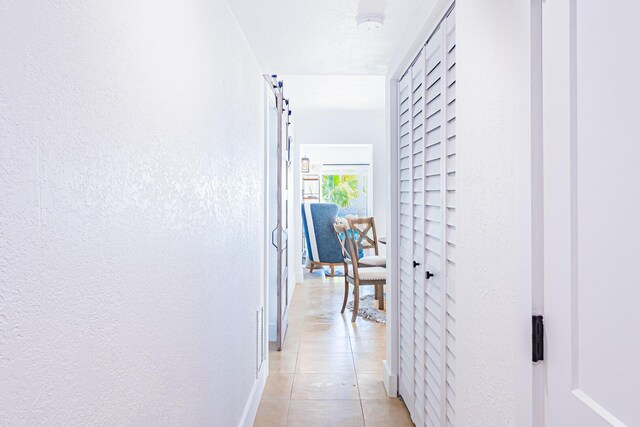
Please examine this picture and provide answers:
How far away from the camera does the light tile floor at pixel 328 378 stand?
279 centimetres

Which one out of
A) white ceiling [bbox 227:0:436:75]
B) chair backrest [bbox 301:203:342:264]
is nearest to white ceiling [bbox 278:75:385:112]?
chair backrest [bbox 301:203:342:264]

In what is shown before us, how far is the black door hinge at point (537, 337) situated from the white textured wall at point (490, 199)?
3 centimetres

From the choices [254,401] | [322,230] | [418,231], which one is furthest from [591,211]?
[322,230]

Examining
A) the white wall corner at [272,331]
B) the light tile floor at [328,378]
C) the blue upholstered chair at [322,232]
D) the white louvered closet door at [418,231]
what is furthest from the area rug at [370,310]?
the white louvered closet door at [418,231]

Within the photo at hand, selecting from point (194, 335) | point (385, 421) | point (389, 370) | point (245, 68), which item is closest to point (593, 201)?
point (194, 335)

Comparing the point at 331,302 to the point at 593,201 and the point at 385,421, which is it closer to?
the point at 385,421

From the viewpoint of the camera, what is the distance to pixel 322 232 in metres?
7.41

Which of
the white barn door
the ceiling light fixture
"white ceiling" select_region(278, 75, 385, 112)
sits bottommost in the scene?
the white barn door

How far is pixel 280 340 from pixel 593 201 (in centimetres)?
344

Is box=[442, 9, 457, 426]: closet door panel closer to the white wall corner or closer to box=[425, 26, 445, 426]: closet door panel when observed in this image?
box=[425, 26, 445, 426]: closet door panel

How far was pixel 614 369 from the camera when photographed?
0.81 metres

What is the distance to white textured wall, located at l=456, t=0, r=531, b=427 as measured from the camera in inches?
45.8

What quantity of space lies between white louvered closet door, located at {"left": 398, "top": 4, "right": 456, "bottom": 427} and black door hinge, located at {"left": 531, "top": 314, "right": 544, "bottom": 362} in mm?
784

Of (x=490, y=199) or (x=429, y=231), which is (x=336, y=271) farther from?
(x=490, y=199)
